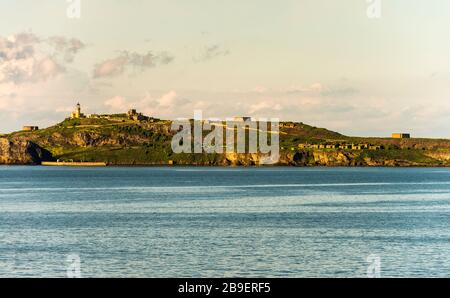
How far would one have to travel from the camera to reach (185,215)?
85.8 meters

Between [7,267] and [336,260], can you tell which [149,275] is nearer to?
[7,267]

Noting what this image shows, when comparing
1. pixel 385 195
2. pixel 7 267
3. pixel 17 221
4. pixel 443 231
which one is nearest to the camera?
pixel 7 267

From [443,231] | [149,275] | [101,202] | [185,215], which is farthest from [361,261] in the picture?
[101,202]

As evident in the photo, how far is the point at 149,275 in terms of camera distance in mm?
47562

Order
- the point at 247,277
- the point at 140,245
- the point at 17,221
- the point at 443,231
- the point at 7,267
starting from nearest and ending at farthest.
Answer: the point at 247,277 < the point at 7,267 < the point at 140,245 < the point at 443,231 < the point at 17,221

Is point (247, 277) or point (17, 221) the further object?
point (17, 221)

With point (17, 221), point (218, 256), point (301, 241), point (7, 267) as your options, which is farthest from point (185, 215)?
point (7, 267)

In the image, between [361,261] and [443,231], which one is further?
[443,231]

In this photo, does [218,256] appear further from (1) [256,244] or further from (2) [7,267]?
(2) [7,267]

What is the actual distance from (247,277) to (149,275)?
6.15 m

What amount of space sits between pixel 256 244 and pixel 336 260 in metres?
9.63
